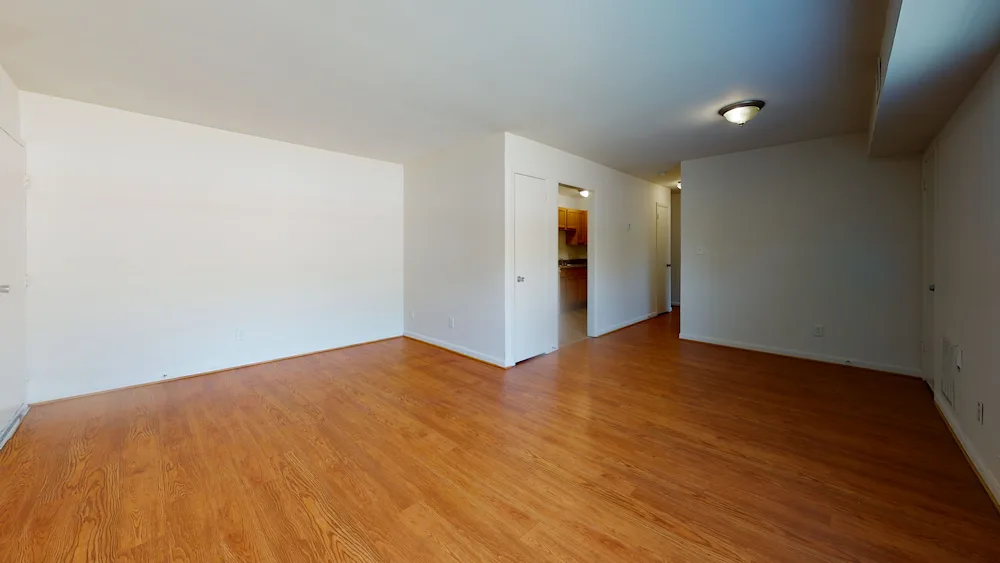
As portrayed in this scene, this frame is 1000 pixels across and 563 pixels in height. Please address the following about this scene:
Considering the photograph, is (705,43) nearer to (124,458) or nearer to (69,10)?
(69,10)

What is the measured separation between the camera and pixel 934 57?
1.72 metres

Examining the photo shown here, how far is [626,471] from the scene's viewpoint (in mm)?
1971

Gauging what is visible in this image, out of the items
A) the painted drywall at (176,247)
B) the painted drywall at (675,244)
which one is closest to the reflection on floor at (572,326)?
the painted drywall at (675,244)

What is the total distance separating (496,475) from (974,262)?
9.82 ft

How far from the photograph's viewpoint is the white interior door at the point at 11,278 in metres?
2.36

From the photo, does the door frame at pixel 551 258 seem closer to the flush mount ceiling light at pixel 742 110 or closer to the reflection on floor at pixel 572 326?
the reflection on floor at pixel 572 326

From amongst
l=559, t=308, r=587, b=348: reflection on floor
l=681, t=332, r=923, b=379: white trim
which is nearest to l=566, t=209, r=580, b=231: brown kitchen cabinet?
l=559, t=308, r=587, b=348: reflection on floor

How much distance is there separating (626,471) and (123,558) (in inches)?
87.8

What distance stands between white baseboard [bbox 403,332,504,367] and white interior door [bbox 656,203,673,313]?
166 inches

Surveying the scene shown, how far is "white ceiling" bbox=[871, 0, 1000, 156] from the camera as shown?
1433 millimetres

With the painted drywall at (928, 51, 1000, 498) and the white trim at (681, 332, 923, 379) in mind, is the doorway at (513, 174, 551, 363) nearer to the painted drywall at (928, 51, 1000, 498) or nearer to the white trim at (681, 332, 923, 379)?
the white trim at (681, 332, 923, 379)

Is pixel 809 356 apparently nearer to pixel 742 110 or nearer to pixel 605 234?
pixel 605 234

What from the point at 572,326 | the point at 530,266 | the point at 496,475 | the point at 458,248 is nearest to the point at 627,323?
the point at 572,326

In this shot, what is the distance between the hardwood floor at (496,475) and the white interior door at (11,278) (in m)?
0.29
